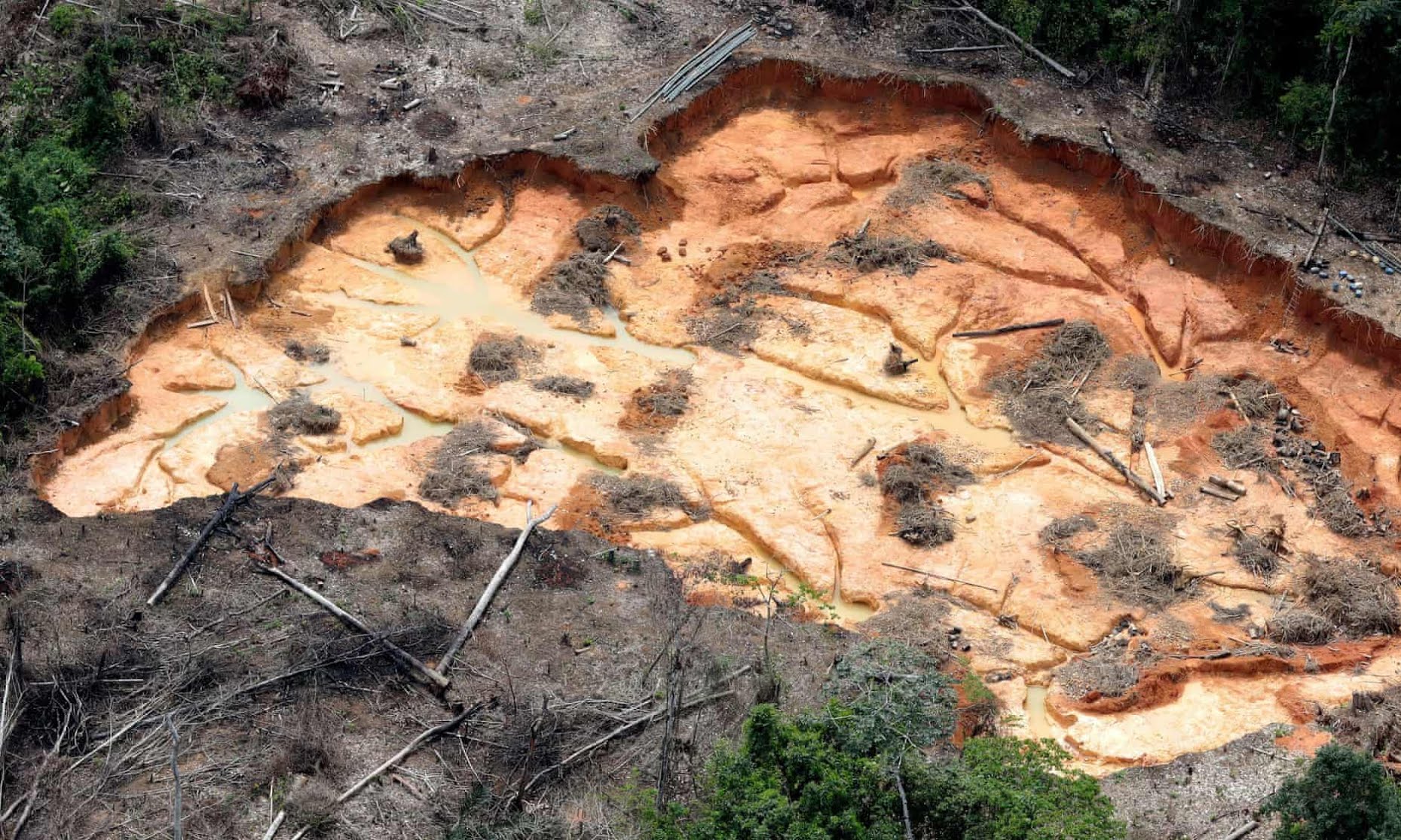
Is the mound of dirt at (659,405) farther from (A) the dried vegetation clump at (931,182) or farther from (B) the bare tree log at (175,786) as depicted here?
(B) the bare tree log at (175,786)

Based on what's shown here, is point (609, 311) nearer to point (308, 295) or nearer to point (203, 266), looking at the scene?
point (308, 295)

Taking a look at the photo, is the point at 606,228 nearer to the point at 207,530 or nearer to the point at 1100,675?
the point at 207,530

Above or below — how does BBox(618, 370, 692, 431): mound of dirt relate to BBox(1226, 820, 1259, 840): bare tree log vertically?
below

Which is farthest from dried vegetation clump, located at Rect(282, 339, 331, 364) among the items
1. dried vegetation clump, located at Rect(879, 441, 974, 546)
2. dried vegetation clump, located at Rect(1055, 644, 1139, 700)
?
dried vegetation clump, located at Rect(1055, 644, 1139, 700)

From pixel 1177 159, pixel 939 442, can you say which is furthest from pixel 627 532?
pixel 1177 159

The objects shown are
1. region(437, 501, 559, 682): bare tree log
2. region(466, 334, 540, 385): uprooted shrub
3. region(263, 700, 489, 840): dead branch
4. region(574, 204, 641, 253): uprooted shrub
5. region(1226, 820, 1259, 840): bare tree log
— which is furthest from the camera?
region(574, 204, 641, 253): uprooted shrub

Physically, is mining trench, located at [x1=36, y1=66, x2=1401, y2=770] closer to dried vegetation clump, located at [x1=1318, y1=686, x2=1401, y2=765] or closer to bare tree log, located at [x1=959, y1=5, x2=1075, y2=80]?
dried vegetation clump, located at [x1=1318, y1=686, x2=1401, y2=765]

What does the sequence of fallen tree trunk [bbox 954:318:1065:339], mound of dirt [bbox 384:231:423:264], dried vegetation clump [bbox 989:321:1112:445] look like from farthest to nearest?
mound of dirt [bbox 384:231:423:264]
fallen tree trunk [bbox 954:318:1065:339]
dried vegetation clump [bbox 989:321:1112:445]
